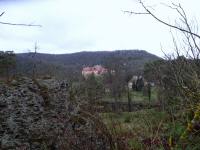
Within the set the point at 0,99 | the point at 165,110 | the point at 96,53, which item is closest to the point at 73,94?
the point at 0,99

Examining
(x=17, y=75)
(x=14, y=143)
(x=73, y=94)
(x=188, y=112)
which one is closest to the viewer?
(x=188, y=112)

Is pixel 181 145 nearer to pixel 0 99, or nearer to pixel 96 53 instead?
pixel 0 99

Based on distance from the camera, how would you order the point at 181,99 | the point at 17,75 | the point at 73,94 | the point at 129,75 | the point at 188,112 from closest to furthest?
1. the point at 188,112
2. the point at 181,99
3. the point at 73,94
4. the point at 17,75
5. the point at 129,75

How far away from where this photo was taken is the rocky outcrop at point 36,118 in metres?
5.68

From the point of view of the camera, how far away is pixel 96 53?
114 meters

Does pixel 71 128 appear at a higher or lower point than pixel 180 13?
lower

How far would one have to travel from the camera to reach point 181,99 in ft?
16.8

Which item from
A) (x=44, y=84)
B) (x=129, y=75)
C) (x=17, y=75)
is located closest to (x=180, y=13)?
(x=44, y=84)

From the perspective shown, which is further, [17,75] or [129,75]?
[129,75]

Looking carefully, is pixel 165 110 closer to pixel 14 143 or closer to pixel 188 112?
pixel 188 112

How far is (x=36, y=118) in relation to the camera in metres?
5.91

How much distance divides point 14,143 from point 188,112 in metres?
2.17

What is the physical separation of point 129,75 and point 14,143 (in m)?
62.3

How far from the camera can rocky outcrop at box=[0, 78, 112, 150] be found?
18.6 feet
